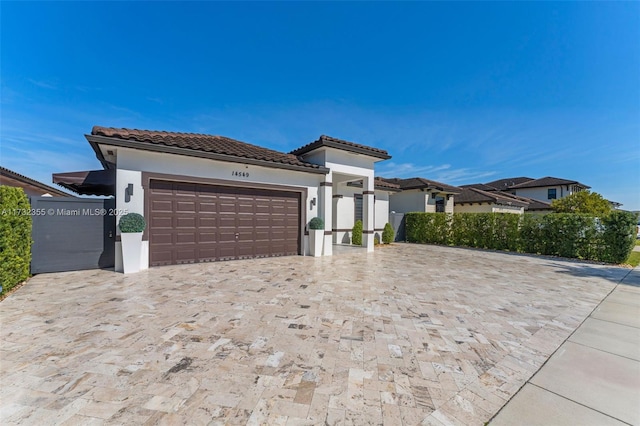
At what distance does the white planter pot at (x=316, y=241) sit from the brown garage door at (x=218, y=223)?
603 mm

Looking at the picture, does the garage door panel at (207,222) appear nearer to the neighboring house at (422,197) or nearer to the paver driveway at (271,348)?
the paver driveway at (271,348)

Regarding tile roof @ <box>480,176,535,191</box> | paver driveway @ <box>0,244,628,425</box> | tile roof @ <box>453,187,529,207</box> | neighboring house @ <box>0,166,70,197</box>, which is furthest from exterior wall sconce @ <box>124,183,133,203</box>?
tile roof @ <box>480,176,535,191</box>

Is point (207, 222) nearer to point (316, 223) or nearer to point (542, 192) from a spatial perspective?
point (316, 223)

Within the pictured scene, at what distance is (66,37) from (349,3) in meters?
10.3

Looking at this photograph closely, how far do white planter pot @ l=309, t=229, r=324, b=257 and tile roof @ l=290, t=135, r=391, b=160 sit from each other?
359 cm

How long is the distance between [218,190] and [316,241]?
4209mm

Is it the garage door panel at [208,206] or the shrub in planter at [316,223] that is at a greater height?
the garage door panel at [208,206]

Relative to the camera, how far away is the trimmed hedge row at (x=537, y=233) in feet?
31.8

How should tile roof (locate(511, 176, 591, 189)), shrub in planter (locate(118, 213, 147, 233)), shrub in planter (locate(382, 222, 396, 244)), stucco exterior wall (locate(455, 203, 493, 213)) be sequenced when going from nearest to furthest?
shrub in planter (locate(118, 213, 147, 233)), shrub in planter (locate(382, 222, 396, 244)), stucco exterior wall (locate(455, 203, 493, 213)), tile roof (locate(511, 176, 591, 189))

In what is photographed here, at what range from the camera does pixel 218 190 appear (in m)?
8.52

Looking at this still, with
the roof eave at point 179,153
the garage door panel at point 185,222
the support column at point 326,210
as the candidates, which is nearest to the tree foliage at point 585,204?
the support column at point 326,210

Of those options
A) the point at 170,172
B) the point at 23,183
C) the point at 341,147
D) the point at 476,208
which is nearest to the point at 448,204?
the point at 476,208

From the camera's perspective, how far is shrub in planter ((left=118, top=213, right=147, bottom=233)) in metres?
6.62

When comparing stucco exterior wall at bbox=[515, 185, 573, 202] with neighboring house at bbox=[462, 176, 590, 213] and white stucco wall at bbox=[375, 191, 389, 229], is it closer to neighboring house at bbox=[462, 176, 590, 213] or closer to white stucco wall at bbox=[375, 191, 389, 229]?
neighboring house at bbox=[462, 176, 590, 213]
